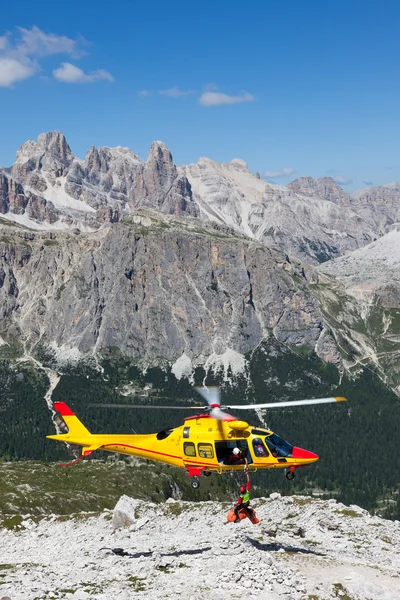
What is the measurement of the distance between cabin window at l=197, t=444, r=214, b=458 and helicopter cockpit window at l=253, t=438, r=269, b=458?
374cm

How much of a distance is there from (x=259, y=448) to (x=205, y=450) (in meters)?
4.66

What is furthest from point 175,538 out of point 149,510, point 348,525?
point 348,525

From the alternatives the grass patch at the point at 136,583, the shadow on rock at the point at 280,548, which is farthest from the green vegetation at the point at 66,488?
the grass patch at the point at 136,583

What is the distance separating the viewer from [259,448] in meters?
55.2

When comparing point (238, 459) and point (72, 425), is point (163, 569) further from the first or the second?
point (72, 425)

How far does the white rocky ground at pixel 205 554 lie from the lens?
45781 mm

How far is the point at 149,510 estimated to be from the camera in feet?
264

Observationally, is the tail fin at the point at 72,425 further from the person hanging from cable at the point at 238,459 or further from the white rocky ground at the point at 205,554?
the person hanging from cable at the point at 238,459

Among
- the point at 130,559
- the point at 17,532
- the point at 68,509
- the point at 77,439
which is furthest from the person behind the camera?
the point at 68,509

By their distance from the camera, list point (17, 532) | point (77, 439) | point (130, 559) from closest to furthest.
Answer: point (130, 559)
point (77, 439)
point (17, 532)

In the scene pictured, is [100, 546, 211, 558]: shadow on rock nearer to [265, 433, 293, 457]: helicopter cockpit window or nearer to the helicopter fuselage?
the helicopter fuselage

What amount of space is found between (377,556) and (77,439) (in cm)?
3129

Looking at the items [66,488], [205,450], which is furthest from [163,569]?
[66,488]

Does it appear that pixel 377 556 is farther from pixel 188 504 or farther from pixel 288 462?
pixel 188 504
